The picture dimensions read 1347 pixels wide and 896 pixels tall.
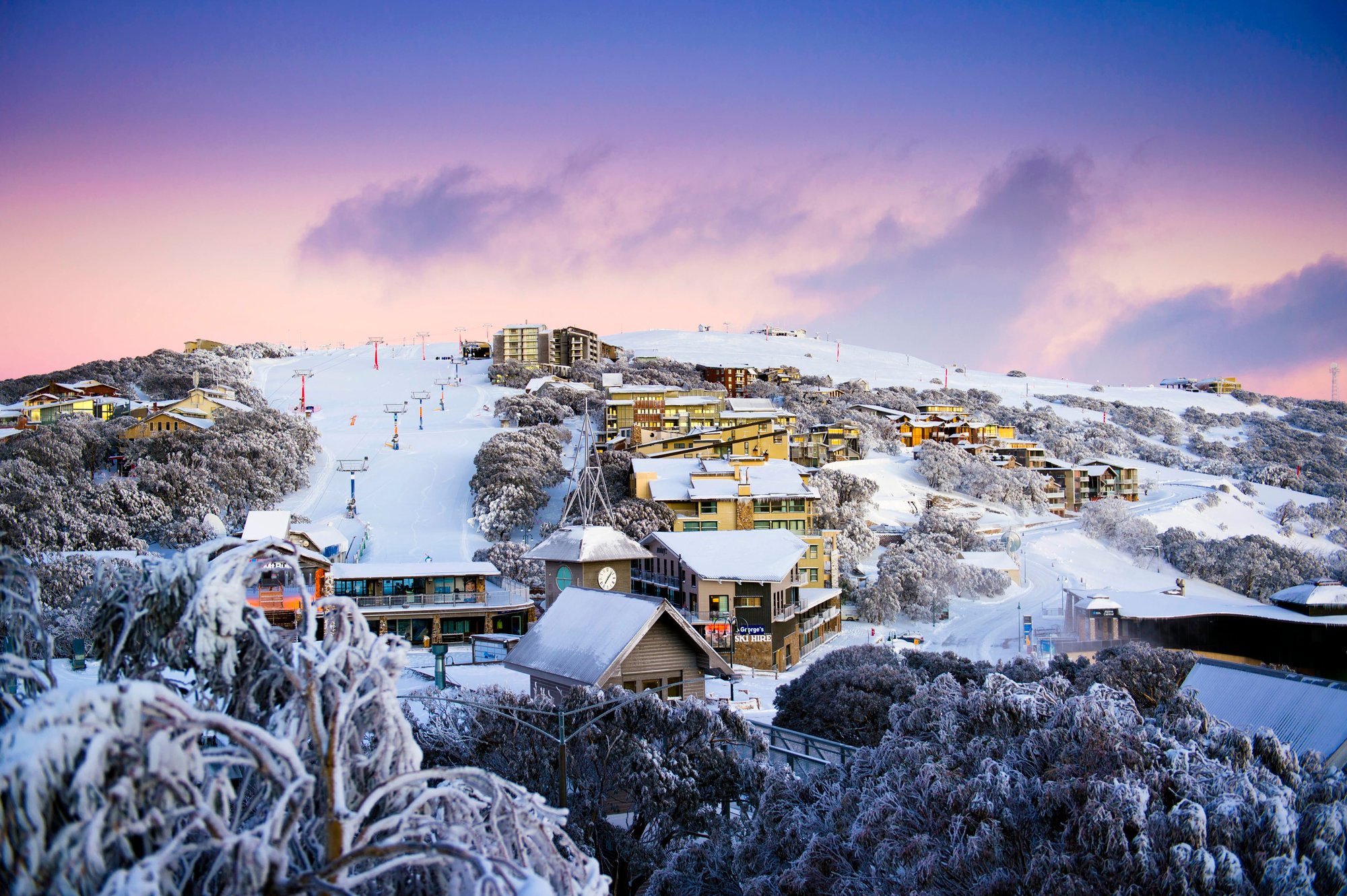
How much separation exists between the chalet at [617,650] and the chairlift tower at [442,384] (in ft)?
290

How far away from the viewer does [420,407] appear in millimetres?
104625

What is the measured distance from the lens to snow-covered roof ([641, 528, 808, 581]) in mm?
45125

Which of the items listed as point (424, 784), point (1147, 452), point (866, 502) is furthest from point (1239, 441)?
point (424, 784)

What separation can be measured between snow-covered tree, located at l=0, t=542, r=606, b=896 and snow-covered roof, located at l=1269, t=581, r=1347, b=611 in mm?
44992

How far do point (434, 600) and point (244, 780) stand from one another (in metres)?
39.3

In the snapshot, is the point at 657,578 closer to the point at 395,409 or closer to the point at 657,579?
the point at 657,579

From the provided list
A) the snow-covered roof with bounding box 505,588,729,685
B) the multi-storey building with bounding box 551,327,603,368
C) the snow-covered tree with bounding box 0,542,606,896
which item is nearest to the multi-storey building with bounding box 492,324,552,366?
the multi-storey building with bounding box 551,327,603,368

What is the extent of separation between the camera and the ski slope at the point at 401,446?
213ft

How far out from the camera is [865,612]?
56406 mm

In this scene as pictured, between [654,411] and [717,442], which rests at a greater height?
[654,411]

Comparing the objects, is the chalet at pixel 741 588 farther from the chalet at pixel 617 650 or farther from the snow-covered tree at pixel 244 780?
the snow-covered tree at pixel 244 780

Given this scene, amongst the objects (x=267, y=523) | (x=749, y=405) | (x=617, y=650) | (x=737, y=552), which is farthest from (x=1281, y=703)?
(x=749, y=405)

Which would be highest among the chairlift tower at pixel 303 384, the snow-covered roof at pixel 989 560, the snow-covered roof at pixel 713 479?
the chairlift tower at pixel 303 384

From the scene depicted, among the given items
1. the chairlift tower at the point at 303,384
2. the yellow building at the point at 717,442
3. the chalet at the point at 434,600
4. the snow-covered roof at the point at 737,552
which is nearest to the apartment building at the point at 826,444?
the yellow building at the point at 717,442
